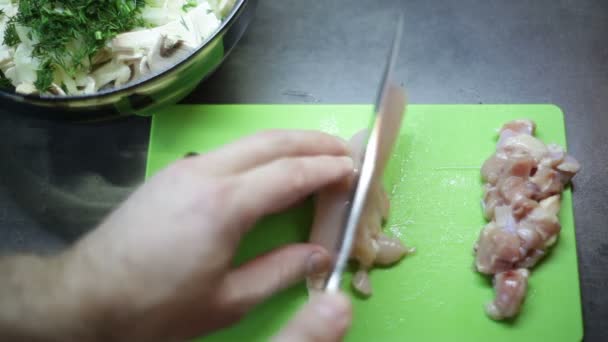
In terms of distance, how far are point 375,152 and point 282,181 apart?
311mm

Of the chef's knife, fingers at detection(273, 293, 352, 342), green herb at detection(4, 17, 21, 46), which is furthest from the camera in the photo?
green herb at detection(4, 17, 21, 46)

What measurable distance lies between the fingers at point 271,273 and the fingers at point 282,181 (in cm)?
14

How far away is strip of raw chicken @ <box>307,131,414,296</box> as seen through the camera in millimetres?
1731

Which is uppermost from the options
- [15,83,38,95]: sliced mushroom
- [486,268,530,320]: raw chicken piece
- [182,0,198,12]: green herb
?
[182,0,198,12]: green herb

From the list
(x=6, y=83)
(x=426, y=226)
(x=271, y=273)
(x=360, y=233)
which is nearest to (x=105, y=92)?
(x=6, y=83)

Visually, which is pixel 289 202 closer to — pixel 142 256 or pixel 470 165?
pixel 142 256

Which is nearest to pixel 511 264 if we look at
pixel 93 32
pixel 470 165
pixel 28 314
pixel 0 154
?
pixel 470 165

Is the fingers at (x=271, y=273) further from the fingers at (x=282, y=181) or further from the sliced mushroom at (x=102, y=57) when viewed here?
the sliced mushroom at (x=102, y=57)

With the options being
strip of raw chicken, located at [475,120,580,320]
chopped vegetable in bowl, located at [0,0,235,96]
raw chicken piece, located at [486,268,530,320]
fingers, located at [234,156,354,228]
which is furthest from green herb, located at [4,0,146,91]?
raw chicken piece, located at [486,268,530,320]

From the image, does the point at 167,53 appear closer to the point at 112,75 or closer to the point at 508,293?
the point at 112,75

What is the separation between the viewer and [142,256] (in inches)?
55.5

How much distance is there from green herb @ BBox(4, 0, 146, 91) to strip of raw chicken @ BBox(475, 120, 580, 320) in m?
1.22

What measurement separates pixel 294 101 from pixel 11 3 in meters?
0.96

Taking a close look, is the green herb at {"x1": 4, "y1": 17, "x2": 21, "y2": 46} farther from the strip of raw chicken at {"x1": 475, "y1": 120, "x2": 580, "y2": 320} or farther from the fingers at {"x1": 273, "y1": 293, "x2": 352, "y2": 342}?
the strip of raw chicken at {"x1": 475, "y1": 120, "x2": 580, "y2": 320}
